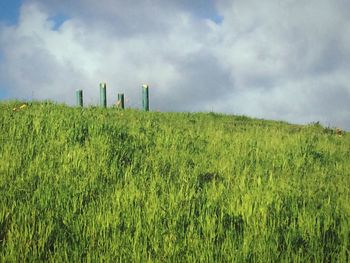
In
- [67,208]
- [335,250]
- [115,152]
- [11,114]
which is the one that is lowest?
[335,250]

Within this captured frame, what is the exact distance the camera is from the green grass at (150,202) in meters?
4.20

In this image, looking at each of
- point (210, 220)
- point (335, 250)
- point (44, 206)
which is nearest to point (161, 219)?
point (210, 220)

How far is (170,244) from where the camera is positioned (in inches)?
161

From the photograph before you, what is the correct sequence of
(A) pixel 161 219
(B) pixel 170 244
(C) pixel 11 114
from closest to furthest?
1. (B) pixel 170 244
2. (A) pixel 161 219
3. (C) pixel 11 114

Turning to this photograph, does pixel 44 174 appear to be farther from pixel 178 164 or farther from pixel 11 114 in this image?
pixel 11 114

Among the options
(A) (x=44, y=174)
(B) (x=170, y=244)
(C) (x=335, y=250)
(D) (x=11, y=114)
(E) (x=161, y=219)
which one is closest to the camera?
(B) (x=170, y=244)

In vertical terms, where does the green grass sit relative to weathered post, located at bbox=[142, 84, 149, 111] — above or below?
below

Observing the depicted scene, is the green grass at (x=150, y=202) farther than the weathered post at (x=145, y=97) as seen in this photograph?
No

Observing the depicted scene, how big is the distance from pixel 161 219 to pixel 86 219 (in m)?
0.85

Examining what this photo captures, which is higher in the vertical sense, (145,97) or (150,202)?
(145,97)

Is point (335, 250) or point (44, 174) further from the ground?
point (44, 174)

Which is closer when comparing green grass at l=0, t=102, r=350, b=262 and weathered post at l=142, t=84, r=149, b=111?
green grass at l=0, t=102, r=350, b=262

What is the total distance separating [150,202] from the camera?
540cm

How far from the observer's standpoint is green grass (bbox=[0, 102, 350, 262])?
4203 mm
